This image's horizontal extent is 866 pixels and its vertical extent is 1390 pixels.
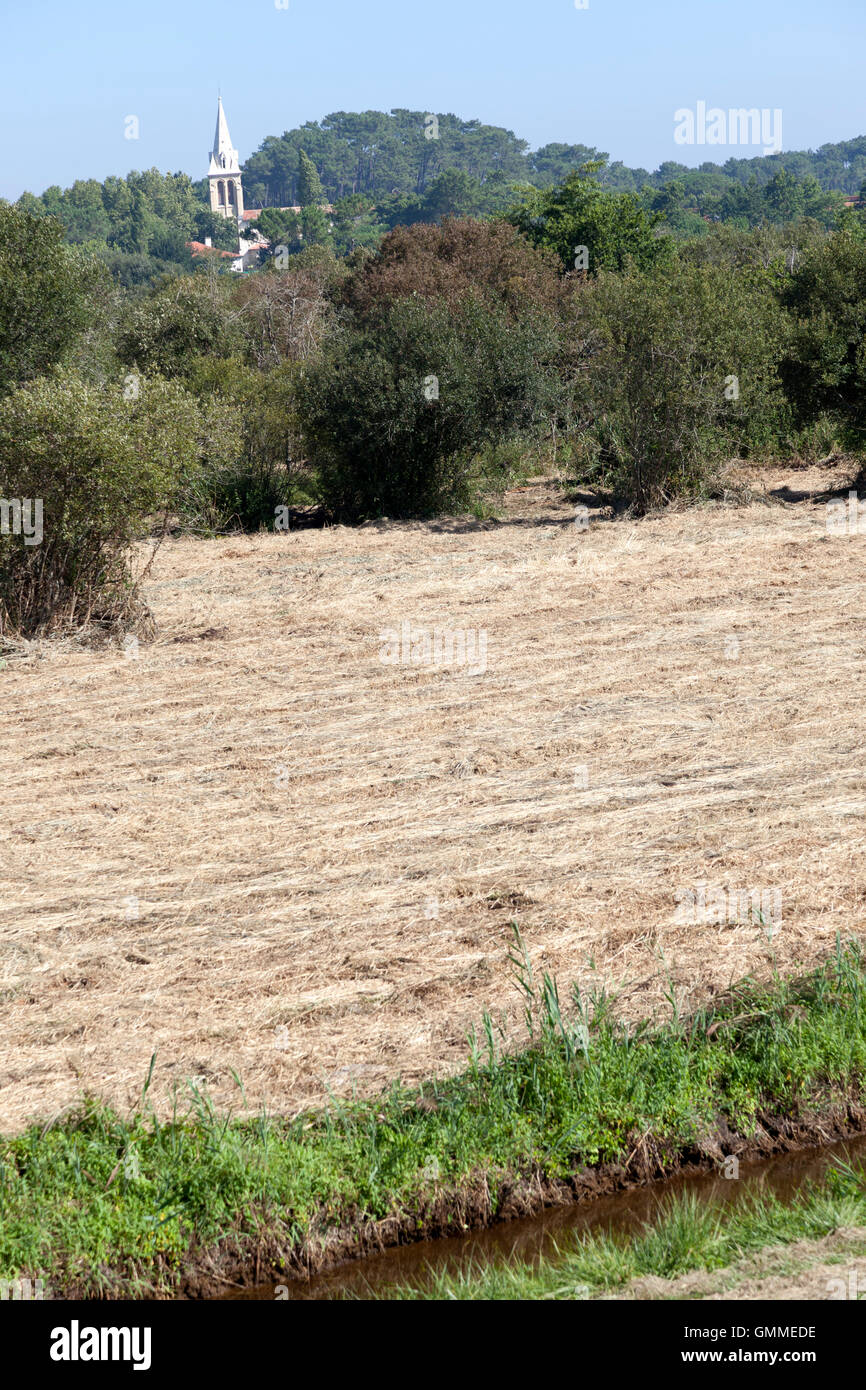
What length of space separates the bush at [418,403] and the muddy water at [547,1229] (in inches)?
576

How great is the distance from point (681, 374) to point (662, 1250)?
1410 centimetres

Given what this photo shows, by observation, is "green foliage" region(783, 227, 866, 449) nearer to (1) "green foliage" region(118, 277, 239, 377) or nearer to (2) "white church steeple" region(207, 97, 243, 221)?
(1) "green foliage" region(118, 277, 239, 377)

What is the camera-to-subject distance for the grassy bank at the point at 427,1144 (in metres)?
4.15

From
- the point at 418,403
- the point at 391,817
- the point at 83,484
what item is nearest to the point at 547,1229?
the point at 391,817

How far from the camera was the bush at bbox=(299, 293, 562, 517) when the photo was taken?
17.9 metres

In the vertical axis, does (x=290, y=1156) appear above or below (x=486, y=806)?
below

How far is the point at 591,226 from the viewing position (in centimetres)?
3347

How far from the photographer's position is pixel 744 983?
5.35 metres

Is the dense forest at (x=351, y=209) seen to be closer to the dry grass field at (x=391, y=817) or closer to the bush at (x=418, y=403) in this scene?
the bush at (x=418, y=403)

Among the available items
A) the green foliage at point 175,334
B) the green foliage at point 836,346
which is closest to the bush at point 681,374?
the green foliage at point 836,346

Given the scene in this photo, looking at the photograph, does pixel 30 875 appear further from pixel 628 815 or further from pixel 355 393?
pixel 355 393
